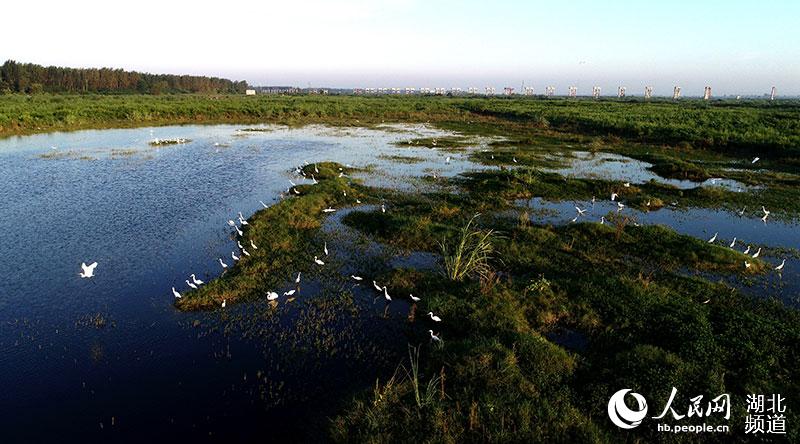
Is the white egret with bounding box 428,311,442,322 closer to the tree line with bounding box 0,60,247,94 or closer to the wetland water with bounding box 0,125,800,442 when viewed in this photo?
the wetland water with bounding box 0,125,800,442

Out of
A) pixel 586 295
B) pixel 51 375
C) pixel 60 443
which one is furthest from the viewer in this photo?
pixel 586 295

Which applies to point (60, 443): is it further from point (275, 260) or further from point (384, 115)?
point (384, 115)

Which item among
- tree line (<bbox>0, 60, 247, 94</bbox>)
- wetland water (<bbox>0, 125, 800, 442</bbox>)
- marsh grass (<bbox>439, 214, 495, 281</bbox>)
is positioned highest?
tree line (<bbox>0, 60, 247, 94</bbox>)

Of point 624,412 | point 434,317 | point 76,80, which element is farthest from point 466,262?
point 76,80

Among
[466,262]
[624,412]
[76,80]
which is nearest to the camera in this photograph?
[624,412]

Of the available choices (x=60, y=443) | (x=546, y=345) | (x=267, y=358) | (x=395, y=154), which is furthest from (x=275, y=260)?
(x=395, y=154)

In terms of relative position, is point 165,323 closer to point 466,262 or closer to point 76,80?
point 466,262

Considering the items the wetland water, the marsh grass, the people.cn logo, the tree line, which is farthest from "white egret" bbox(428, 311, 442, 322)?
the tree line
